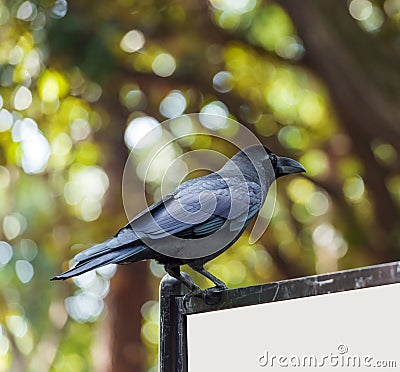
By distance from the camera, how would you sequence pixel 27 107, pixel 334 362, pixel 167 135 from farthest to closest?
pixel 167 135 → pixel 27 107 → pixel 334 362

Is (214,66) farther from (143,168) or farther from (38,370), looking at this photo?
(38,370)

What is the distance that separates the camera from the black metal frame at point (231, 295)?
1.41 meters

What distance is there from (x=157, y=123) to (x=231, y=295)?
5095 millimetres

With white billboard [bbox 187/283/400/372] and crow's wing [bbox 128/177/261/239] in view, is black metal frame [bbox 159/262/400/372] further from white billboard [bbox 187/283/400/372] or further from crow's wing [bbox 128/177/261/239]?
crow's wing [bbox 128/177/261/239]

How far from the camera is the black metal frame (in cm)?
141

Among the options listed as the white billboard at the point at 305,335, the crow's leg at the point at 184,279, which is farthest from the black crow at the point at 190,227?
the white billboard at the point at 305,335

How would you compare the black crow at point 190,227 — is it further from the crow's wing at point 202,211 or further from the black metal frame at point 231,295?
the black metal frame at point 231,295

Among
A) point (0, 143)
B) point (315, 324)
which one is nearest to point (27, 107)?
point (0, 143)

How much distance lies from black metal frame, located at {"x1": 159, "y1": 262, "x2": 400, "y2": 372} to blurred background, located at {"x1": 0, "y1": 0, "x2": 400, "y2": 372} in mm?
3462

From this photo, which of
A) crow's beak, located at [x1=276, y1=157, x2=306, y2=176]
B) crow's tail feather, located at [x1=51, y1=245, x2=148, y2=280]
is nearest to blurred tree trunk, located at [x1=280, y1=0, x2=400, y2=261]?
crow's beak, located at [x1=276, y1=157, x2=306, y2=176]

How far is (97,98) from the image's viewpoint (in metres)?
6.59

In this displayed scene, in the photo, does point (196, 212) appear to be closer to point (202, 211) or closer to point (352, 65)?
point (202, 211)

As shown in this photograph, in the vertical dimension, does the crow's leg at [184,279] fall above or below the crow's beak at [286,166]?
below

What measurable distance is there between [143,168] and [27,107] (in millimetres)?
1059
